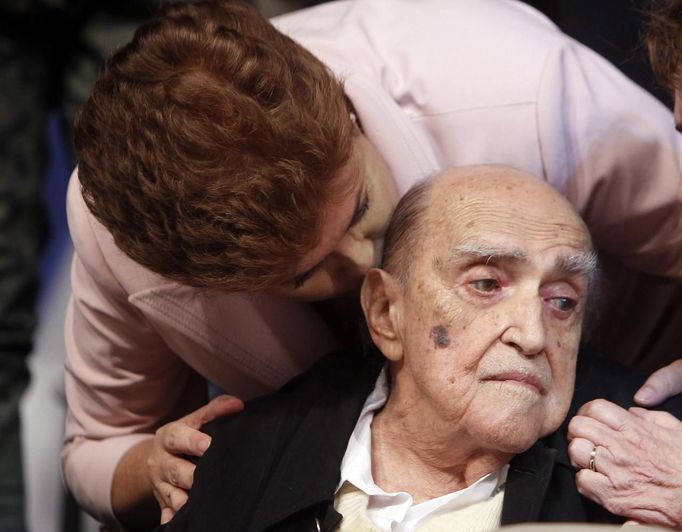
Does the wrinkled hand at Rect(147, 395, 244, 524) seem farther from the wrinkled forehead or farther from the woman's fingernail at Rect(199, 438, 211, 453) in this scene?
the wrinkled forehead

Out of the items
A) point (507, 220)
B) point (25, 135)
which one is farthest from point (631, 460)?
point (25, 135)

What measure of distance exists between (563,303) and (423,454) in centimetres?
30

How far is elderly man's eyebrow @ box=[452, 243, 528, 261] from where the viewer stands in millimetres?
1560

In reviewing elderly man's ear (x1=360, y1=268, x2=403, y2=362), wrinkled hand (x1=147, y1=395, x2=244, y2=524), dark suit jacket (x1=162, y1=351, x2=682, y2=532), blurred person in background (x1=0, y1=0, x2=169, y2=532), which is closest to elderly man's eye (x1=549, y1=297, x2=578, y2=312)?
dark suit jacket (x1=162, y1=351, x2=682, y2=532)

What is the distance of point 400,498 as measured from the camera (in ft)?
5.16

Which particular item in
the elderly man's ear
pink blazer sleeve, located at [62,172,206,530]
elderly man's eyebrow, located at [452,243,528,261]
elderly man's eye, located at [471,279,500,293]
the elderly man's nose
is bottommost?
pink blazer sleeve, located at [62,172,206,530]

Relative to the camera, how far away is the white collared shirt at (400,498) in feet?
5.08

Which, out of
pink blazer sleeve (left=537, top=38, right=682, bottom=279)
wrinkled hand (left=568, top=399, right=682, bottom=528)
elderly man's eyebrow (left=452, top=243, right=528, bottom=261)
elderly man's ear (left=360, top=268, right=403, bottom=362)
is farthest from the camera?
pink blazer sleeve (left=537, top=38, right=682, bottom=279)

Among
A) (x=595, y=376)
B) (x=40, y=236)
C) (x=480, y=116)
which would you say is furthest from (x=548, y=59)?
(x=40, y=236)

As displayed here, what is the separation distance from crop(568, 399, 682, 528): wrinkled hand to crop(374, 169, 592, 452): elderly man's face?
0.18 ft

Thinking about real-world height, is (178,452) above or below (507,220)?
below

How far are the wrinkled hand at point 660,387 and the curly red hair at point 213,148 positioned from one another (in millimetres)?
521

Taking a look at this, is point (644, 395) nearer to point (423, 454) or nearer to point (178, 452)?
point (423, 454)

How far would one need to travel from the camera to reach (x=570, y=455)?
60.8 inches
